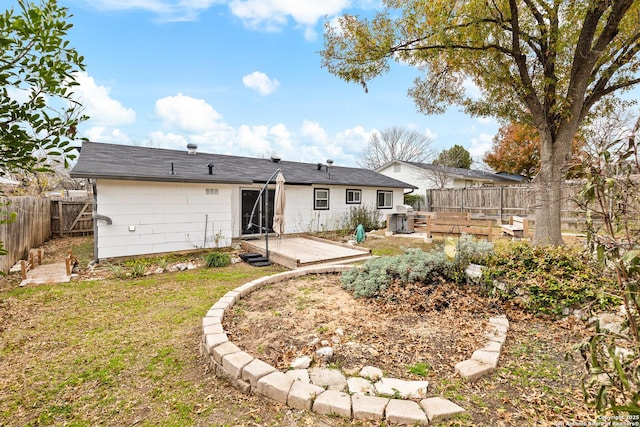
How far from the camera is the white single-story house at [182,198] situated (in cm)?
851

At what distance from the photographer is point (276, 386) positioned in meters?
2.71

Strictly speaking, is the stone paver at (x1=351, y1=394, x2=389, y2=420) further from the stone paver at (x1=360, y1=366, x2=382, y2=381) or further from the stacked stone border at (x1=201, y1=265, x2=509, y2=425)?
the stone paver at (x1=360, y1=366, x2=382, y2=381)

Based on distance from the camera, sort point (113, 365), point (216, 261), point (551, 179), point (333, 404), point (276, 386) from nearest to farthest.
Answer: point (333, 404) < point (276, 386) < point (113, 365) < point (551, 179) < point (216, 261)

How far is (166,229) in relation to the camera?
9375 mm

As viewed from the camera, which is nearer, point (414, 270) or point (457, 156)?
point (414, 270)

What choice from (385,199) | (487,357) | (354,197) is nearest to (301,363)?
(487,357)

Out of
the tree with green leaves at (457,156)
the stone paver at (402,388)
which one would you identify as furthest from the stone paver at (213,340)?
the tree with green leaves at (457,156)

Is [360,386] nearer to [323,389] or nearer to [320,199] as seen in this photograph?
[323,389]

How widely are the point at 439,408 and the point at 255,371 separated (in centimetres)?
164

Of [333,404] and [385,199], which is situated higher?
[385,199]

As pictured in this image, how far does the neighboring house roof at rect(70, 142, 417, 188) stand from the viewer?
28.1 ft

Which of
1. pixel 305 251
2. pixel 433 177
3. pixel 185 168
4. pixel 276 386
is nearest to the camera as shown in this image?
pixel 276 386

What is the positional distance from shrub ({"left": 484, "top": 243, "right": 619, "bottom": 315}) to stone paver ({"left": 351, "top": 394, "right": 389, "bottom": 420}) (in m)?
3.04

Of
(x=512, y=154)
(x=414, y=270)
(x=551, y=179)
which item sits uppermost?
(x=512, y=154)
